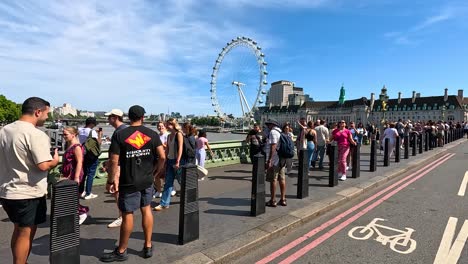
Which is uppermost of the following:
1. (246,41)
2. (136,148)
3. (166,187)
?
(246,41)

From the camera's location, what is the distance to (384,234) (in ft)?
16.8

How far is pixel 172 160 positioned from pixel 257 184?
1.88 m

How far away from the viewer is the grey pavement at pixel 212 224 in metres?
4.00

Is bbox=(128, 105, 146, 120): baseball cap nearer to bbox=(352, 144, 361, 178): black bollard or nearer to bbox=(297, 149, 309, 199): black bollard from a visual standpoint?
bbox=(297, 149, 309, 199): black bollard

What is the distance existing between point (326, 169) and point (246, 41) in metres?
31.7

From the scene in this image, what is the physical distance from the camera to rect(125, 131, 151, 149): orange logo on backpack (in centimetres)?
373

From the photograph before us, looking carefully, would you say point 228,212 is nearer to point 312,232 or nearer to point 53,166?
point 312,232

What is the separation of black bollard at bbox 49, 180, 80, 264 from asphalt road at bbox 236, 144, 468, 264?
2.04 m

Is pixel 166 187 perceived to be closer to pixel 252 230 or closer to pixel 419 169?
pixel 252 230

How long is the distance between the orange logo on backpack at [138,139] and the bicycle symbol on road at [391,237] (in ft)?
11.9

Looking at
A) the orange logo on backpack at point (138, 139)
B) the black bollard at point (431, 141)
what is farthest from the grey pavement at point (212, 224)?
the black bollard at point (431, 141)

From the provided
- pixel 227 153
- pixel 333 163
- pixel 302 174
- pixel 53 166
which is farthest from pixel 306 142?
pixel 53 166

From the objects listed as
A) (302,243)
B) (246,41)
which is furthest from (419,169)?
(246,41)

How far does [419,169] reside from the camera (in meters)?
12.1
